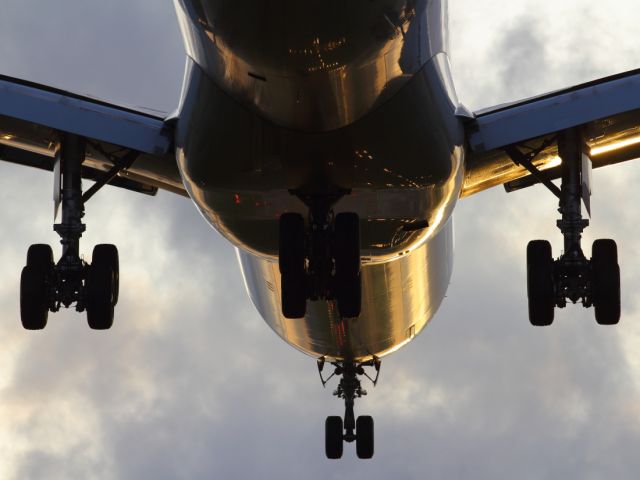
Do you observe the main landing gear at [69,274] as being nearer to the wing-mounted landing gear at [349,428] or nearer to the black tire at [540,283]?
the black tire at [540,283]

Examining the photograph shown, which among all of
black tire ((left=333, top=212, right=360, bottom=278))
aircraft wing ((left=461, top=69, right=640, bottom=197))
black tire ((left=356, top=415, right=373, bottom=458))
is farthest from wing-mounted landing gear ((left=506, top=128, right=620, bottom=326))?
black tire ((left=356, top=415, right=373, bottom=458))

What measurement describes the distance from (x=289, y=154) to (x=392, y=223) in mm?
3202

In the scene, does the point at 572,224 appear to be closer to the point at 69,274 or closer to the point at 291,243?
the point at 291,243

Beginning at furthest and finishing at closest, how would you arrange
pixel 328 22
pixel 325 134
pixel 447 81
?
pixel 447 81, pixel 325 134, pixel 328 22

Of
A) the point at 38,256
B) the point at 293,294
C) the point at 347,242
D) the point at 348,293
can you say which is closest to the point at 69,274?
the point at 38,256

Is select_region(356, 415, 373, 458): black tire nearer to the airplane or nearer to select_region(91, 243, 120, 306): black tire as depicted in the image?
the airplane

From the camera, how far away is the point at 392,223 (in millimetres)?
25859

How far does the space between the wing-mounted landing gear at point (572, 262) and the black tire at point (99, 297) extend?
22.9ft

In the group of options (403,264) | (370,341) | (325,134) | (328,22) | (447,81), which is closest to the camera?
(328,22)

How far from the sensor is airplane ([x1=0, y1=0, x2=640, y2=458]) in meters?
21.2

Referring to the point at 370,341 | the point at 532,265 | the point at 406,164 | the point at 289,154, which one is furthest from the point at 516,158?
the point at 370,341

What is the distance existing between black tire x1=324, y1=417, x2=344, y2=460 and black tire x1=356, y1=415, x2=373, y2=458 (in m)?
0.47

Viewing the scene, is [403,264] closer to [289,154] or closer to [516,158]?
[516,158]

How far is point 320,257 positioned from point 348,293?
0.71 m
